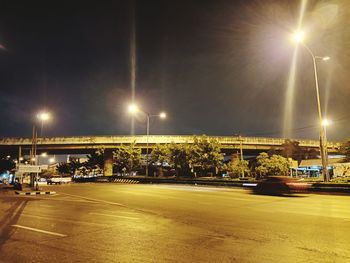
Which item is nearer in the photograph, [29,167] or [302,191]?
[302,191]

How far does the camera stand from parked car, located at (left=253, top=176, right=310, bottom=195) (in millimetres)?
20167

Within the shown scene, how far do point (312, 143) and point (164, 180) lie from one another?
55785 mm

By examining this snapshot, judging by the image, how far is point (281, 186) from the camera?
20.4m

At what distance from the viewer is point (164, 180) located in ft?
144

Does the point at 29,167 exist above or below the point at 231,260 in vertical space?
above

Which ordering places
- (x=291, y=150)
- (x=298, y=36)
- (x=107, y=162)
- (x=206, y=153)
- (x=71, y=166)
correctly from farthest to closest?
1. (x=71, y=166)
2. (x=291, y=150)
3. (x=107, y=162)
4. (x=206, y=153)
5. (x=298, y=36)

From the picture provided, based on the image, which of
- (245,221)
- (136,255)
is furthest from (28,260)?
(245,221)

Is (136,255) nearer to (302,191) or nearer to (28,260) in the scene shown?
(28,260)

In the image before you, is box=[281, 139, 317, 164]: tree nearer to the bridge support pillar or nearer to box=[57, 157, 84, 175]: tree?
the bridge support pillar

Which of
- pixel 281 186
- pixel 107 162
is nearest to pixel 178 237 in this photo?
pixel 281 186

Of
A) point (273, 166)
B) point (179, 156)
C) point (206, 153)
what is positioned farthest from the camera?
point (179, 156)

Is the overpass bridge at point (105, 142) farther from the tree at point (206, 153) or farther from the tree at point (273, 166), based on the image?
the tree at point (273, 166)

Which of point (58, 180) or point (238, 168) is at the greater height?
point (238, 168)

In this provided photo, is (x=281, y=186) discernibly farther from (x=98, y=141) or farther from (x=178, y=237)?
(x=98, y=141)
